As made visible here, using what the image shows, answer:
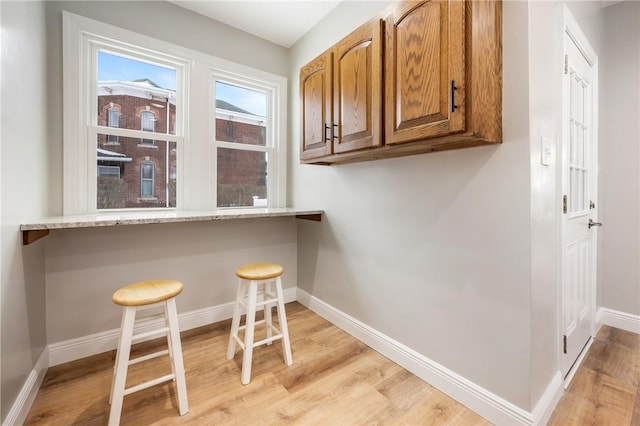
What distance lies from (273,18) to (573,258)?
2.94 m

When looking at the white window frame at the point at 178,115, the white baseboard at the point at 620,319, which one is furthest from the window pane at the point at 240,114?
the white baseboard at the point at 620,319

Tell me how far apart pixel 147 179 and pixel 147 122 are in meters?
0.46

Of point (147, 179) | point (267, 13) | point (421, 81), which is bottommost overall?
point (147, 179)

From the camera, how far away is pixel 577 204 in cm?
183

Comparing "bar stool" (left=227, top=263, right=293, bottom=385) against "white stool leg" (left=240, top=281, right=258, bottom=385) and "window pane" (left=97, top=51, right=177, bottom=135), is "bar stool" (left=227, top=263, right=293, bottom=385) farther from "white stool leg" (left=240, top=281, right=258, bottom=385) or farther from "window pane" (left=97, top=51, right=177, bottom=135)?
"window pane" (left=97, top=51, right=177, bottom=135)

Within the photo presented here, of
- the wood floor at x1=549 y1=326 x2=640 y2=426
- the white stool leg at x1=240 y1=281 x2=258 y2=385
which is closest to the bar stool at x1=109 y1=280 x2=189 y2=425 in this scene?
the white stool leg at x1=240 y1=281 x2=258 y2=385

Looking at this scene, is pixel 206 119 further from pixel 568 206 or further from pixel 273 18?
pixel 568 206

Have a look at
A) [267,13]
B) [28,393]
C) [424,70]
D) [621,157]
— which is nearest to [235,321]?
[28,393]

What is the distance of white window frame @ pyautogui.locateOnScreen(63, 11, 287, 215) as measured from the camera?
188 cm

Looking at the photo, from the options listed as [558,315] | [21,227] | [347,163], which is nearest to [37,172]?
[21,227]

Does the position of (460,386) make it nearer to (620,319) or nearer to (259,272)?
(259,272)

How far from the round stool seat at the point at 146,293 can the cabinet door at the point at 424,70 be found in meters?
1.43

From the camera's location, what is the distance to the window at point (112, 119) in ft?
6.84

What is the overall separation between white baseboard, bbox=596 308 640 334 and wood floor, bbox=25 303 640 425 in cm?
35
